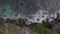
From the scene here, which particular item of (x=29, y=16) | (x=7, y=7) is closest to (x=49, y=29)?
(x=29, y=16)

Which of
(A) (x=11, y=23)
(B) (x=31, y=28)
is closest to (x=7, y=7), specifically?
(A) (x=11, y=23)

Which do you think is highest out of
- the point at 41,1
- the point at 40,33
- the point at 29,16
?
the point at 41,1

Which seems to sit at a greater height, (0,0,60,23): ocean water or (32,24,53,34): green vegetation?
(0,0,60,23): ocean water

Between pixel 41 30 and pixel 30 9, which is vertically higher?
pixel 30 9

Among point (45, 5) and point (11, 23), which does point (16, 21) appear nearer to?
point (11, 23)

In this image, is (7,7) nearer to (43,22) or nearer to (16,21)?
(16,21)

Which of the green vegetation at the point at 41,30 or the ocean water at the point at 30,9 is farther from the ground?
the ocean water at the point at 30,9

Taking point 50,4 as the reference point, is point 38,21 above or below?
below
